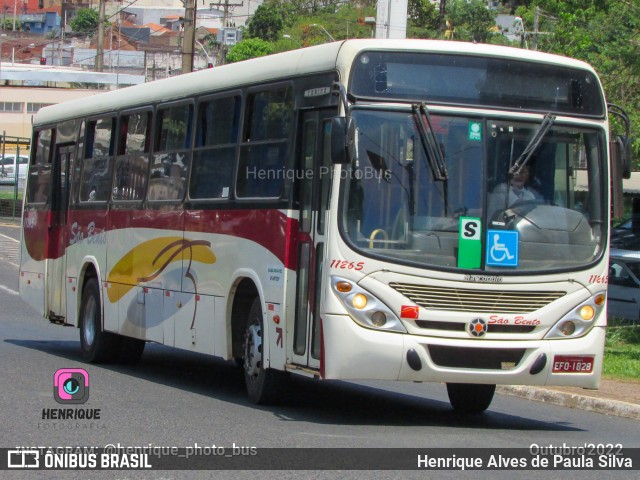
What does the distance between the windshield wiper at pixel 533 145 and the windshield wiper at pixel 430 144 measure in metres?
0.65

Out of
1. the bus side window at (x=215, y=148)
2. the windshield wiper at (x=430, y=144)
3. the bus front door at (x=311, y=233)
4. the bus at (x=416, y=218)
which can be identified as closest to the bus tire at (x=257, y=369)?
the bus at (x=416, y=218)

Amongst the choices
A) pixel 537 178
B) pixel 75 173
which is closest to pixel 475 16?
pixel 75 173

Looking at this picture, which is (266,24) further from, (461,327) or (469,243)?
(461,327)

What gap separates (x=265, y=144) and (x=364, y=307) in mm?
2263

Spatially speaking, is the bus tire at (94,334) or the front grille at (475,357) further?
the bus tire at (94,334)

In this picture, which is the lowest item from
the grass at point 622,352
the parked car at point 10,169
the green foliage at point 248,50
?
the parked car at point 10,169

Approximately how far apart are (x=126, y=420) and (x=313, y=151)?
9.12 ft

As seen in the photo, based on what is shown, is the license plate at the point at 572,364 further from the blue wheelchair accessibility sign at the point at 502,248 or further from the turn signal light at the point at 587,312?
the blue wheelchair accessibility sign at the point at 502,248

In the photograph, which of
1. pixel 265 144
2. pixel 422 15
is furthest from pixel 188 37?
pixel 422 15

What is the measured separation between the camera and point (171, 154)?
1325 centimetres

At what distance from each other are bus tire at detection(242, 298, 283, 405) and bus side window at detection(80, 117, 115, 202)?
460 cm

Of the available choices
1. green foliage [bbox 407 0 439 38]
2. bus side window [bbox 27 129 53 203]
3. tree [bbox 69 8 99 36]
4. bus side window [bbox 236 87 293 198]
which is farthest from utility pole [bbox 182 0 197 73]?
tree [bbox 69 8 99 36]

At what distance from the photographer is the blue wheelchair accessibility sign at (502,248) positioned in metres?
9.91

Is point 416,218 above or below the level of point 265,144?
below
